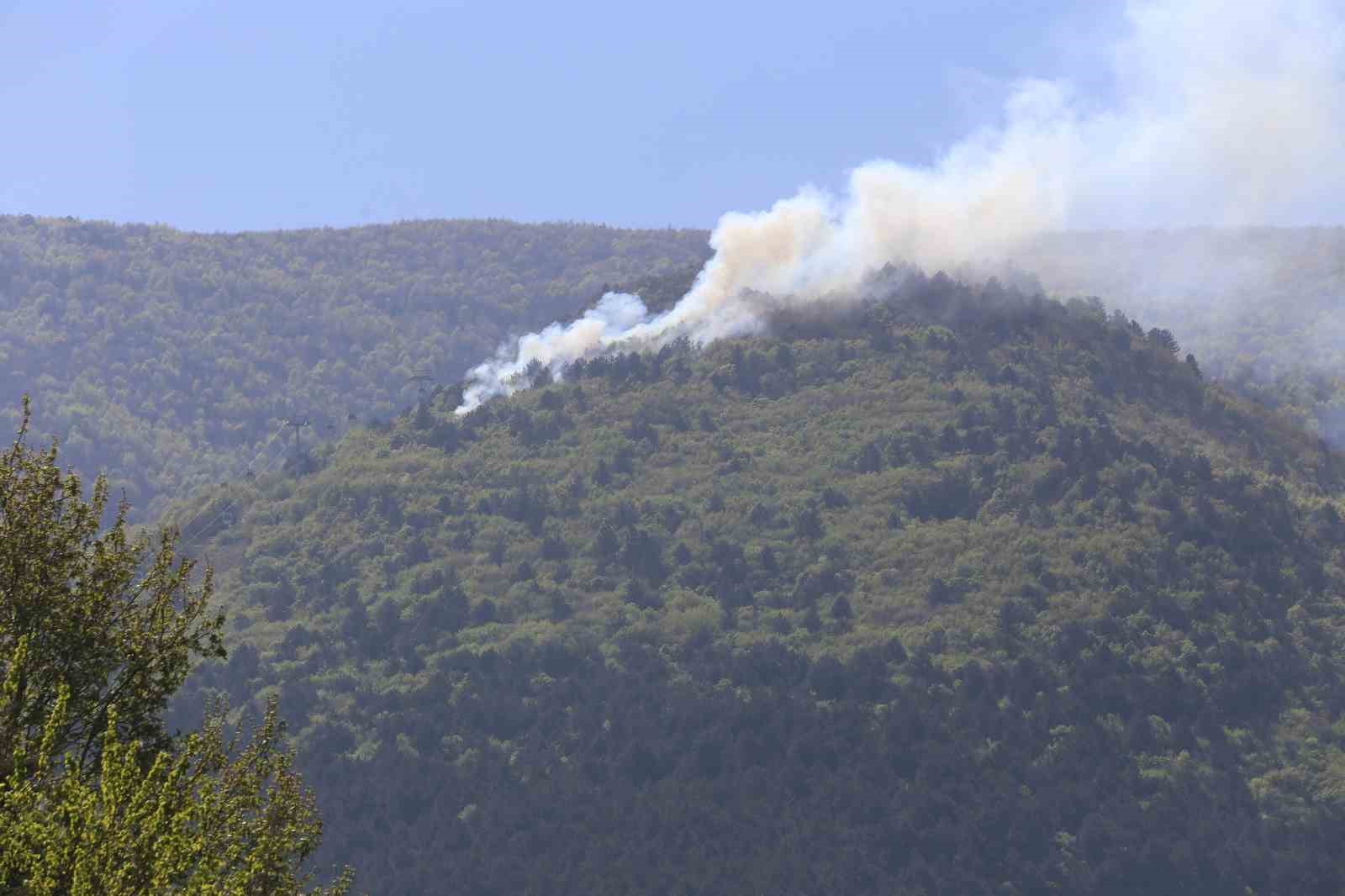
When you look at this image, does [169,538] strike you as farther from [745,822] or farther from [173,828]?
[745,822]

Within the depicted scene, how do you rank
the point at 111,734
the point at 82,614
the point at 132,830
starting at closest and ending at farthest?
the point at 132,830 → the point at 111,734 → the point at 82,614

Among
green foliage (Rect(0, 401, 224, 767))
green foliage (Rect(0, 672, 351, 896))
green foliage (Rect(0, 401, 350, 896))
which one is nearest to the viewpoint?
green foliage (Rect(0, 672, 351, 896))

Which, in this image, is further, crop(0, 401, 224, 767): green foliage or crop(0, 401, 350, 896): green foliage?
crop(0, 401, 224, 767): green foliage

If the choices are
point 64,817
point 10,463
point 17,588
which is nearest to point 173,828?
point 64,817

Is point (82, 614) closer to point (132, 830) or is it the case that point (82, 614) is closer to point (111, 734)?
point (111, 734)

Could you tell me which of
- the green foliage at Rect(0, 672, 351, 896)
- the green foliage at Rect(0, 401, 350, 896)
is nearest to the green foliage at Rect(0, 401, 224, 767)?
the green foliage at Rect(0, 401, 350, 896)

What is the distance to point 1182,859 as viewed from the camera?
193125 millimetres

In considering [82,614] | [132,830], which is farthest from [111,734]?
[82,614]

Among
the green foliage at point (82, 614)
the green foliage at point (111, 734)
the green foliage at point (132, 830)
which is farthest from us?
the green foliage at point (82, 614)

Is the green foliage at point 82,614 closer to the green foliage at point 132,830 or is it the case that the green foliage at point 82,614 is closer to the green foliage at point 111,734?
the green foliage at point 111,734

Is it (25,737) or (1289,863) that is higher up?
(25,737)

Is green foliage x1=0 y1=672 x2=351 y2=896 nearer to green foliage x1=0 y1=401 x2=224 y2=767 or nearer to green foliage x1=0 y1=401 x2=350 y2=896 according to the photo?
green foliage x1=0 y1=401 x2=350 y2=896

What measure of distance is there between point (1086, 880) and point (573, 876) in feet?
154

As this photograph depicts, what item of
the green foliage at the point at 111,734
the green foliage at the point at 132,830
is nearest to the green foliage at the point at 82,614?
the green foliage at the point at 111,734
